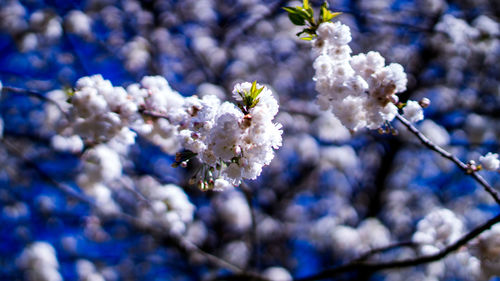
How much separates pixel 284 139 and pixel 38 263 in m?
3.80

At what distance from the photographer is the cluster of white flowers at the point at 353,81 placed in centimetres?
160

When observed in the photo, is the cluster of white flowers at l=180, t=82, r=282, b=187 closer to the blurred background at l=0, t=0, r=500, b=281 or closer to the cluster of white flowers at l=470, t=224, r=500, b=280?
the cluster of white flowers at l=470, t=224, r=500, b=280

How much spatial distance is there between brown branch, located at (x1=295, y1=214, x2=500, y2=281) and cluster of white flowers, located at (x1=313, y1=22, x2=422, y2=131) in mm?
645

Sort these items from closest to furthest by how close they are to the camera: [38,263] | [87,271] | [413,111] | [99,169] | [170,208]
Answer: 1. [413,111]
2. [99,169]
3. [170,208]
4. [38,263]
5. [87,271]

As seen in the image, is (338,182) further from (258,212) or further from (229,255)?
(229,255)

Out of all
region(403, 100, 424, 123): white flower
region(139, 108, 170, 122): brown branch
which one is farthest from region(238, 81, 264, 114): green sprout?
region(403, 100, 424, 123): white flower

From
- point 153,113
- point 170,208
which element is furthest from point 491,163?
point 170,208

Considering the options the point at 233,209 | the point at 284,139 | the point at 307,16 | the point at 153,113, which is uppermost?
the point at 284,139

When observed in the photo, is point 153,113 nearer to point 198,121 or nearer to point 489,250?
point 198,121

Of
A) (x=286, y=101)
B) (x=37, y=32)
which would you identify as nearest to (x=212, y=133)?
(x=286, y=101)

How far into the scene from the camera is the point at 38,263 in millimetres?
4273

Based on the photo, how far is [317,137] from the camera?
5.80 m

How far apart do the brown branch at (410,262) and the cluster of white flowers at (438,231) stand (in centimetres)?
65

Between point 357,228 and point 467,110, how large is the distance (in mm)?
2708
